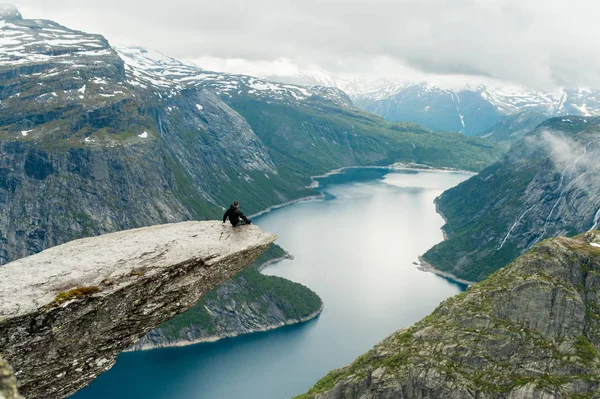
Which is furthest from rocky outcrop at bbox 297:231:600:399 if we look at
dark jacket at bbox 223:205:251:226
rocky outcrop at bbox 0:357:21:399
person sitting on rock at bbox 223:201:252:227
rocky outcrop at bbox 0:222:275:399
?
rocky outcrop at bbox 0:357:21:399

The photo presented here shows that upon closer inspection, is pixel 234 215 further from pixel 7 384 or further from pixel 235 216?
pixel 7 384

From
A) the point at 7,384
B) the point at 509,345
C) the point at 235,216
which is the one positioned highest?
the point at 7,384

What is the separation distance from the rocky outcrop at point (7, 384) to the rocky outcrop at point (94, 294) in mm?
9422

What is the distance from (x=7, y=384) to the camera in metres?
9.70

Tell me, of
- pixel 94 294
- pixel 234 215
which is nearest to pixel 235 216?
pixel 234 215

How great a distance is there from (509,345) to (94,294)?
72645 millimetres

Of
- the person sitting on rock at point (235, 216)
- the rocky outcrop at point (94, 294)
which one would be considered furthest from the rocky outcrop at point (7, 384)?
the person sitting on rock at point (235, 216)

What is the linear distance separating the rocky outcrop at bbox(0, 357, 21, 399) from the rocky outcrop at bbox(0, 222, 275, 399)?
9.42 m

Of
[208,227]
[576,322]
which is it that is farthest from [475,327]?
[208,227]

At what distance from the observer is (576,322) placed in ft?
255

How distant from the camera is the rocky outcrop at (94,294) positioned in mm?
18844

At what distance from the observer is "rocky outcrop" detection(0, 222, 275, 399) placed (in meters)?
18.8

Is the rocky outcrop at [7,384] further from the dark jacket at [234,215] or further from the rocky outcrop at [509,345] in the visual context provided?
the rocky outcrop at [509,345]

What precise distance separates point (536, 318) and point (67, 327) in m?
78.0
